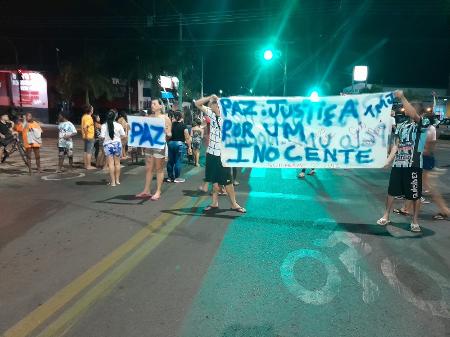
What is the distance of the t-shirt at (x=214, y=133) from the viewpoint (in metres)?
6.48

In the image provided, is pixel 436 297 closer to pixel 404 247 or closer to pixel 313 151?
pixel 404 247

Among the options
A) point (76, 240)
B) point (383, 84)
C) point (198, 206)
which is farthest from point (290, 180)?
point (383, 84)

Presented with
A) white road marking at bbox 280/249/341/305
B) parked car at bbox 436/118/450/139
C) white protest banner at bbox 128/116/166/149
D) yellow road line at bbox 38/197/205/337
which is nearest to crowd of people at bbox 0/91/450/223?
white protest banner at bbox 128/116/166/149

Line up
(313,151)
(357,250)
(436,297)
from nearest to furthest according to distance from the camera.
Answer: (436,297) → (357,250) → (313,151)

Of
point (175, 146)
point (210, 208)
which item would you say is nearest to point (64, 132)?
point (175, 146)

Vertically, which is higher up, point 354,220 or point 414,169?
point 414,169

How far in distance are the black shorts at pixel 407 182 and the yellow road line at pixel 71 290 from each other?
3.58 meters

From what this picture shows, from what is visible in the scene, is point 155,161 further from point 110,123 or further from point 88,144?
point 88,144

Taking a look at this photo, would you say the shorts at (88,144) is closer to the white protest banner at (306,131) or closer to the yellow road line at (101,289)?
the white protest banner at (306,131)

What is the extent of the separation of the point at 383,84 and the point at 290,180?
5975cm

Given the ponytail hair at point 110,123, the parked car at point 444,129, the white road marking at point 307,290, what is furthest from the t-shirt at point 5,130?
the parked car at point 444,129

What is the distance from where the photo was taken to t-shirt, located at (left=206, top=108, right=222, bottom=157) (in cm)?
648

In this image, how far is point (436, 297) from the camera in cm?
380

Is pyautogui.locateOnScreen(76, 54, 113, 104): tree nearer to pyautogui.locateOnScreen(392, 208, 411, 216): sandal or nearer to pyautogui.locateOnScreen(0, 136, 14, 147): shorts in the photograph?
pyautogui.locateOnScreen(0, 136, 14, 147): shorts
